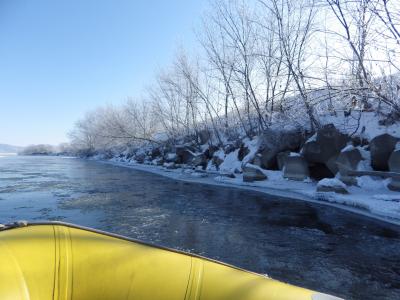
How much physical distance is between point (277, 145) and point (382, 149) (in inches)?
192

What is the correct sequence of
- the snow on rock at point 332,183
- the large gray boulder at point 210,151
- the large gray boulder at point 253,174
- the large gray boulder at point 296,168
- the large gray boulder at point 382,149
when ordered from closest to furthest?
the snow on rock at point 332,183
the large gray boulder at point 382,149
the large gray boulder at point 296,168
the large gray boulder at point 253,174
the large gray boulder at point 210,151

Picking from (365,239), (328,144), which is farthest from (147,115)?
(365,239)

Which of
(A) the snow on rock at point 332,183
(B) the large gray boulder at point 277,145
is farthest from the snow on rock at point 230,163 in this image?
(A) the snow on rock at point 332,183

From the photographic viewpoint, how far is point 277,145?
48.5 ft

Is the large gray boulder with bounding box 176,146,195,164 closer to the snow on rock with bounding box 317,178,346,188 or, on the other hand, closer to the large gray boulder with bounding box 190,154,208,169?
the large gray boulder with bounding box 190,154,208,169

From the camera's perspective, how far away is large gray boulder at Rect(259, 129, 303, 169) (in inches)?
577

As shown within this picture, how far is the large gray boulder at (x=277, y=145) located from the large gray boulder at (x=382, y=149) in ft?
13.7

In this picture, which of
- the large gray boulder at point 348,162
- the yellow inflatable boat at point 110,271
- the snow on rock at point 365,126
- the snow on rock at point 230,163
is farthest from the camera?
the snow on rock at point 230,163

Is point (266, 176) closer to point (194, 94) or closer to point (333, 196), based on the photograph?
point (333, 196)

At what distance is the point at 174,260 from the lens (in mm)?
2080

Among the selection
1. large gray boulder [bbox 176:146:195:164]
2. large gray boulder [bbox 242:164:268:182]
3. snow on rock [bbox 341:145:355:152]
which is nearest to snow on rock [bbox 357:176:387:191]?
snow on rock [bbox 341:145:355:152]

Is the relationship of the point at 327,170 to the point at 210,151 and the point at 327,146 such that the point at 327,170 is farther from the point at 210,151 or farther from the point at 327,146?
the point at 210,151

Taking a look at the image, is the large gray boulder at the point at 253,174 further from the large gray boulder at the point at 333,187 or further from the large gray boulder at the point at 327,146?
the large gray boulder at the point at 333,187

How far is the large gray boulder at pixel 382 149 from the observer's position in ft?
33.9
